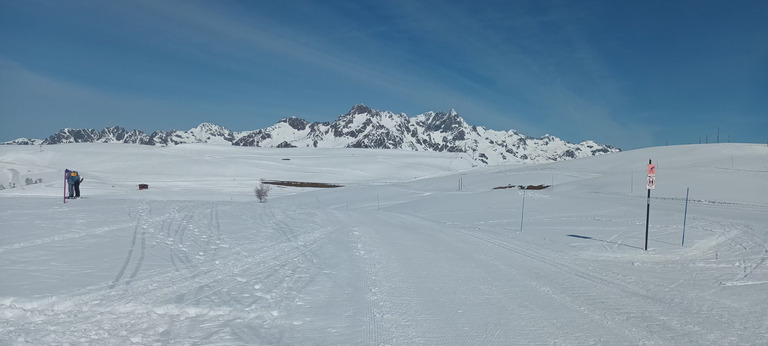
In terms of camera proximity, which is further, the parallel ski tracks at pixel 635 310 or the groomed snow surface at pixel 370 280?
the parallel ski tracks at pixel 635 310

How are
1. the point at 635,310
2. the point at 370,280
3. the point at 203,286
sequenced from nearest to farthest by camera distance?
the point at 635,310
the point at 203,286
the point at 370,280

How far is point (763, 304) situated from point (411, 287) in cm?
630

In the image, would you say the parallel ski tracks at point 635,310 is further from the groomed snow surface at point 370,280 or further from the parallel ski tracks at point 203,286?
the parallel ski tracks at point 203,286

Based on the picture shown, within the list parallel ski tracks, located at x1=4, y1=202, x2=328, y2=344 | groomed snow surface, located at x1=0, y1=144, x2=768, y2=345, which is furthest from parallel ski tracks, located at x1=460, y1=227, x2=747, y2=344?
parallel ski tracks, located at x1=4, y1=202, x2=328, y2=344

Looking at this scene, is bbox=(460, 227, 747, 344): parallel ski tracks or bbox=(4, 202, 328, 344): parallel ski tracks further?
bbox=(460, 227, 747, 344): parallel ski tracks

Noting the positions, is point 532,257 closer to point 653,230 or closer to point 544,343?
point 544,343

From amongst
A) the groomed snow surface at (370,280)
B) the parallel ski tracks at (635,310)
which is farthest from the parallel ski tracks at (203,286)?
the parallel ski tracks at (635,310)

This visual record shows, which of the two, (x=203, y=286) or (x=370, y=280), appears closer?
(x=203, y=286)

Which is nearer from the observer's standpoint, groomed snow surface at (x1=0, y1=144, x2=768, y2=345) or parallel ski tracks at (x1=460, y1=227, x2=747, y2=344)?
groomed snow surface at (x1=0, y1=144, x2=768, y2=345)

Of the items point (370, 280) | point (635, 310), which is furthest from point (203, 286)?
point (635, 310)

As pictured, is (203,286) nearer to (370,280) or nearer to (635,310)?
(370,280)

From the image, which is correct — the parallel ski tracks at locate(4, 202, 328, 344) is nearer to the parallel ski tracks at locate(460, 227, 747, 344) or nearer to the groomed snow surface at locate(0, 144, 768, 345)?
the groomed snow surface at locate(0, 144, 768, 345)

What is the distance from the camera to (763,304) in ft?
25.7

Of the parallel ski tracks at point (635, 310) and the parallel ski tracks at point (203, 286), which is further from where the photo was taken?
the parallel ski tracks at point (635, 310)
